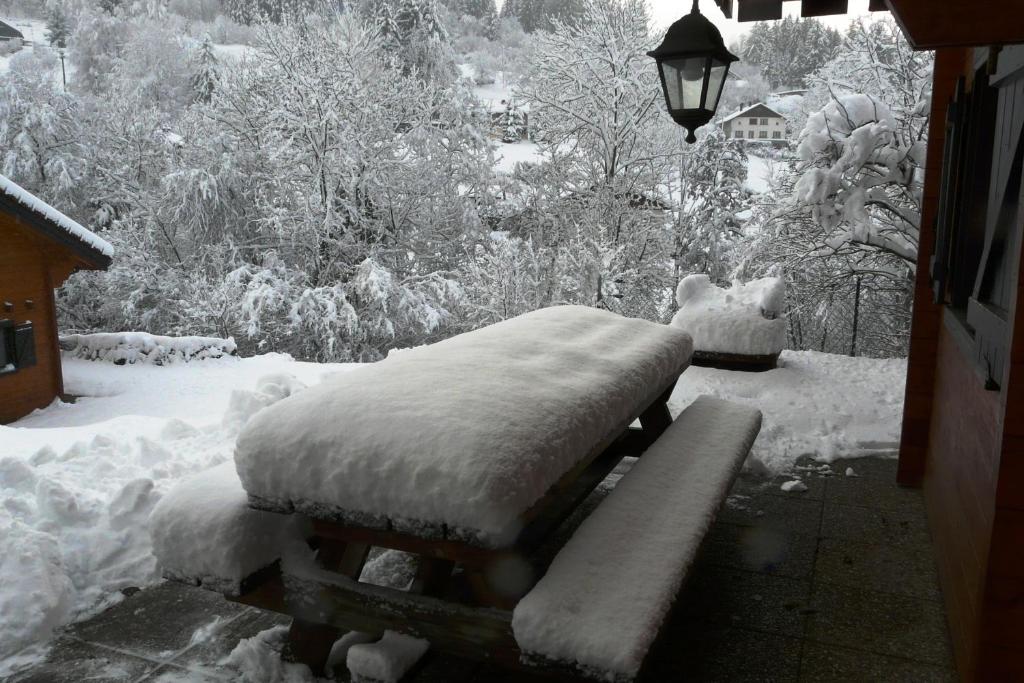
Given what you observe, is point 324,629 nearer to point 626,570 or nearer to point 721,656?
point 626,570

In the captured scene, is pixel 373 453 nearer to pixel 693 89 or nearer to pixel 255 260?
pixel 693 89

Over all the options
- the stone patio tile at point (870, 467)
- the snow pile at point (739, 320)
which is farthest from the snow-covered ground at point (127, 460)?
the snow pile at point (739, 320)

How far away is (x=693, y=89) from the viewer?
4.41m

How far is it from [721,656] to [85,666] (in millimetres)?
2269

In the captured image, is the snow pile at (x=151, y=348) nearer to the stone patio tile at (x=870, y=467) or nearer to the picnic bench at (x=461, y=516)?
the stone patio tile at (x=870, y=467)

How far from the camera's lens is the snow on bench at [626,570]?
1.98 m

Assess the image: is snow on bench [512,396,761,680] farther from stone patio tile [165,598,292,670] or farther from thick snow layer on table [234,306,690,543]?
stone patio tile [165,598,292,670]

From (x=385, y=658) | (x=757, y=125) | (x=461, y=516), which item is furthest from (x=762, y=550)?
(x=757, y=125)

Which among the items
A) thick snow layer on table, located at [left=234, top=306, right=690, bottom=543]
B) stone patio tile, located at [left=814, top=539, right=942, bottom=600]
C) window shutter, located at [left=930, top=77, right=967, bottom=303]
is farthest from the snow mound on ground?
window shutter, located at [left=930, top=77, right=967, bottom=303]

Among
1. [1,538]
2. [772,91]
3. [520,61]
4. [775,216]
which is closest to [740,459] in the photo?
[1,538]

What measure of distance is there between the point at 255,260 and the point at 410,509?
1900 centimetres

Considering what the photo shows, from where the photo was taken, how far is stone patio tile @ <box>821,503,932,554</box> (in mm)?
3738

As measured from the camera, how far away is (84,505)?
3547mm

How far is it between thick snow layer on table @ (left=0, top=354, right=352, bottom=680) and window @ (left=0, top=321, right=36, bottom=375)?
7.55 meters
